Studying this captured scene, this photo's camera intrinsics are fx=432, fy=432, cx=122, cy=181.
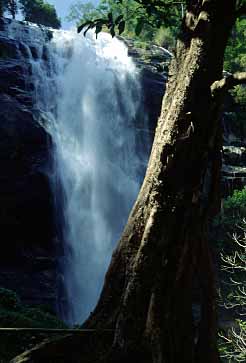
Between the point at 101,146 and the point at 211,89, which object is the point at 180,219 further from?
the point at 101,146

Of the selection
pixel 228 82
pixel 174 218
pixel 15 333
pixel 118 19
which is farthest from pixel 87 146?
pixel 228 82

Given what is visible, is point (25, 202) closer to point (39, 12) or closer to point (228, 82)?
point (228, 82)

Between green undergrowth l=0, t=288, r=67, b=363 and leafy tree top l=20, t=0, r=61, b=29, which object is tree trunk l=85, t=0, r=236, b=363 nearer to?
green undergrowth l=0, t=288, r=67, b=363

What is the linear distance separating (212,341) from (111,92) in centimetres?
2198

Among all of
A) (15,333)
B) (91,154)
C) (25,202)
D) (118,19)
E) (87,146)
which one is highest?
(118,19)

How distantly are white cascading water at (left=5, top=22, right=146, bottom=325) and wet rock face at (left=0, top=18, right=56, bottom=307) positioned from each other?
0.95 metres

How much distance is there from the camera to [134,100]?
25250 mm

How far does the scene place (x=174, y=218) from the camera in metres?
4.02

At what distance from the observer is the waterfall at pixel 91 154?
19.0 m

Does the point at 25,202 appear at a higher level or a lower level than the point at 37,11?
lower

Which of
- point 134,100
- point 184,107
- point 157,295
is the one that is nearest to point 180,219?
point 157,295

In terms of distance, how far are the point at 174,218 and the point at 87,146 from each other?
63.1 feet

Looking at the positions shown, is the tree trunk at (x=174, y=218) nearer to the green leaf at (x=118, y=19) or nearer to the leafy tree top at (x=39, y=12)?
the green leaf at (x=118, y=19)

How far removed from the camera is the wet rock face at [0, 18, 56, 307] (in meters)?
17.1
